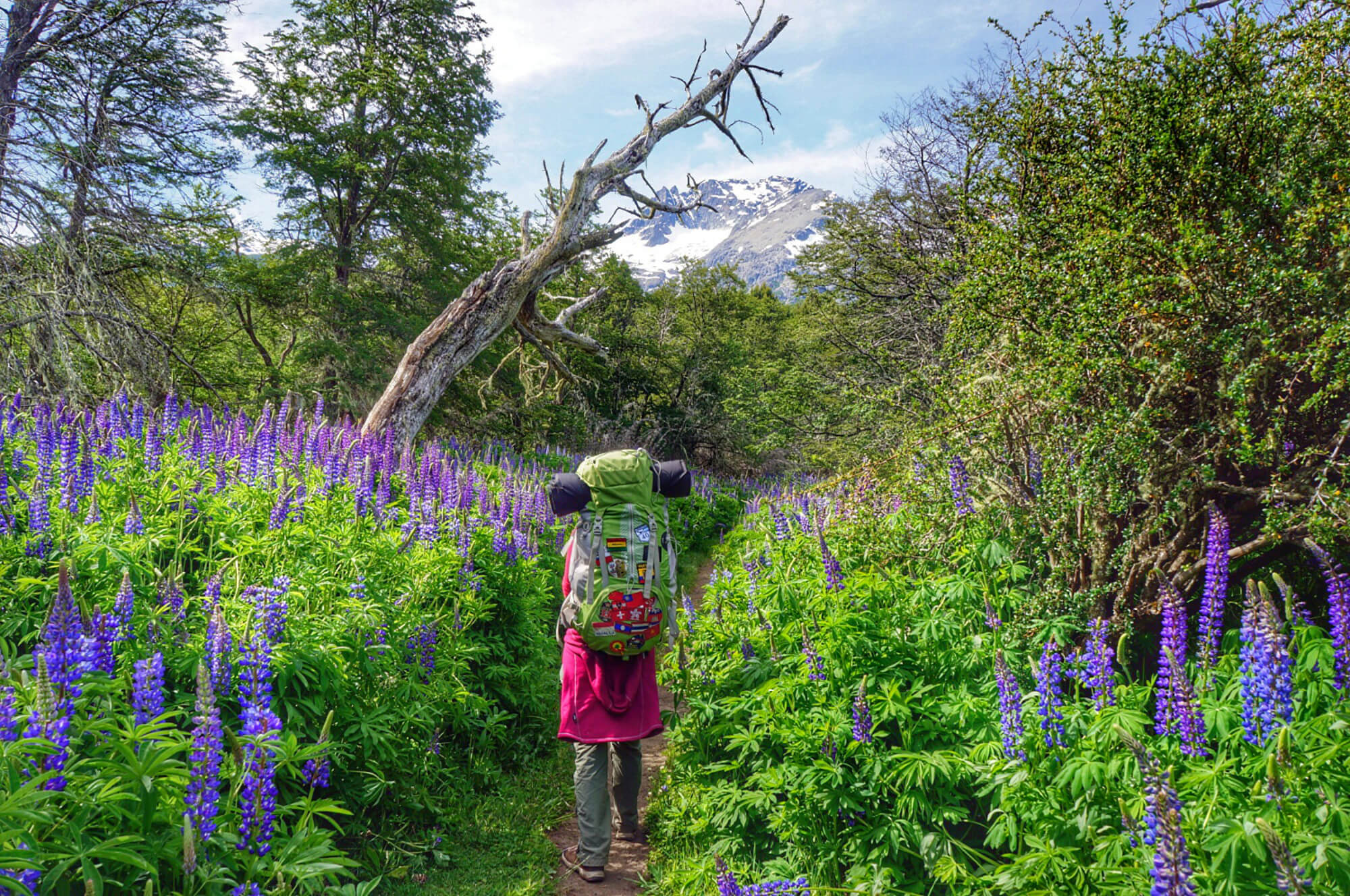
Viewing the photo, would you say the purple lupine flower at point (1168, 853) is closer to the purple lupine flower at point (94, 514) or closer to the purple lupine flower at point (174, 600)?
the purple lupine flower at point (174, 600)

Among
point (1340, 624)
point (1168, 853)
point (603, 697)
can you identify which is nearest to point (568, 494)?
point (603, 697)

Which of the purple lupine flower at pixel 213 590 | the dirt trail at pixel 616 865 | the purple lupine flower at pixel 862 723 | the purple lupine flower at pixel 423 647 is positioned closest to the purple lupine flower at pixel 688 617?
the dirt trail at pixel 616 865

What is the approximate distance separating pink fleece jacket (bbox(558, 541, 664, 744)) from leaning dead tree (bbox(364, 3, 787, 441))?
18.2 ft

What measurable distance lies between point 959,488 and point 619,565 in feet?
7.91

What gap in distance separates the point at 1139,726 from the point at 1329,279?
7.51ft

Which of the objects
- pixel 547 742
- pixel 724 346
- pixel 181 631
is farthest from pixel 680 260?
pixel 181 631

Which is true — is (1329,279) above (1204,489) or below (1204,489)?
above

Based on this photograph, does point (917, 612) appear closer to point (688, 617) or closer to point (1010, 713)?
point (1010, 713)

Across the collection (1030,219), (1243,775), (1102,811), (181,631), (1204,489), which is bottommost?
(1102,811)

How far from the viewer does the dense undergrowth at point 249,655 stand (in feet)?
7.14

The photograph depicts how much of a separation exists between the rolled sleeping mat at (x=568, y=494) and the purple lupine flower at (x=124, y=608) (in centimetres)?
204

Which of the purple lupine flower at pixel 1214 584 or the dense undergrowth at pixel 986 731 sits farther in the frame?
the purple lupine flower at pixel 1214 584

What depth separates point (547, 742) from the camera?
18.7 ft

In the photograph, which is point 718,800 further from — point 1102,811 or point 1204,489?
point 1204,489
